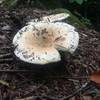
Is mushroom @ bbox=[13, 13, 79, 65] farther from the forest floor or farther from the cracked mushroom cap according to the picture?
the forest floor

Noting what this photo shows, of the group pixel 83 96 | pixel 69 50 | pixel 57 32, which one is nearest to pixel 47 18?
pixel 57 32

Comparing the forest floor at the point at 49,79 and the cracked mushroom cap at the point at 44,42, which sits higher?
the cracked mushroom cap at the point at 44,42

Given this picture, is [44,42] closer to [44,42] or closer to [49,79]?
[44,42]

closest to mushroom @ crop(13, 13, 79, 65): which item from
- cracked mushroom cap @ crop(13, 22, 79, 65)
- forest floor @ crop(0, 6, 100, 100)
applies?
cracked mushroom cap @ crop(13, 22, 79, 65)

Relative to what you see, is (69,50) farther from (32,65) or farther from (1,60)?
(1,60)

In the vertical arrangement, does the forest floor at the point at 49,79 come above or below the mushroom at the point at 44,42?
below

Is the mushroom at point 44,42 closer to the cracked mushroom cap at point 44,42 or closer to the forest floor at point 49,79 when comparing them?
the cracked mushroom cap at point 44,42

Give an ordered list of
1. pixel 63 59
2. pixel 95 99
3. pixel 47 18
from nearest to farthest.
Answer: pixel 95 99
pixel 63 59
pixel 47 18

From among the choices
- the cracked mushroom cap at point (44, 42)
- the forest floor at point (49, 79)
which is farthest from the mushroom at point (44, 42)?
the forest floor at point (49, 79)
